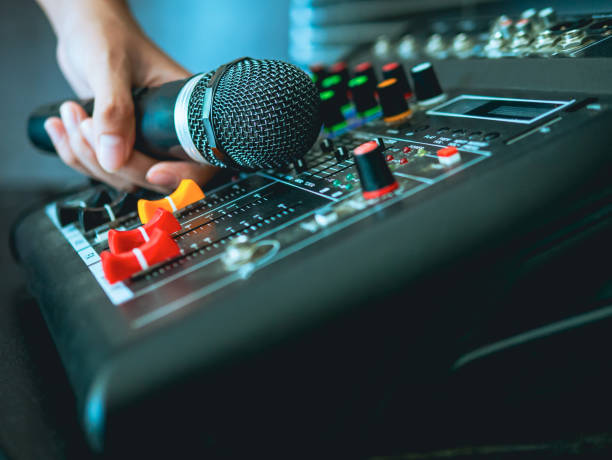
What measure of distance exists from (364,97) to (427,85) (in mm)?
113

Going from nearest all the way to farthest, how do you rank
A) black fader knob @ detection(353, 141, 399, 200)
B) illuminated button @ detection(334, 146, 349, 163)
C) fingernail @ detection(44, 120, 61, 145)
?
black fader knob @ detection(353, 141, 399, 200), illuminated button @ detection(334, 146, 349, 163), fingernail @ detection(44, 120, 61, 145)

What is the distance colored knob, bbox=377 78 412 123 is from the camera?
2.67 ft

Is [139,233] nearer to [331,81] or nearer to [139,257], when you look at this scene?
[139,257]

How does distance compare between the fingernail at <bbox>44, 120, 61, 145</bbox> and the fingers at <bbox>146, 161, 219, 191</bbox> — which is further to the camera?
the fingernail at <bbox>44, 120, 61, 145</bbox>

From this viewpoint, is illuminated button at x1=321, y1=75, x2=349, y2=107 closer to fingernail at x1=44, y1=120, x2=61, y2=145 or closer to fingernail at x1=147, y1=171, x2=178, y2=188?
fingernail at x1=147, y1=171, x2=178, y2=188

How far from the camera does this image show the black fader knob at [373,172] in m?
0.57

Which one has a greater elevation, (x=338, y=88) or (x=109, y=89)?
(x=109, y=89)

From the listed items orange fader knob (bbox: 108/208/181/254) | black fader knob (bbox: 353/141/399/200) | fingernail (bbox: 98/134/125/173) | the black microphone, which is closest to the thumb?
fingernail (bbox: 98/134/125/173)

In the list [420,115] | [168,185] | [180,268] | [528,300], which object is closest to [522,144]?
[528,300]

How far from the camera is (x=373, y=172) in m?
0.57

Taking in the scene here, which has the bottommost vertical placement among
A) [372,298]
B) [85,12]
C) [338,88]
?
Answer: [372,298]

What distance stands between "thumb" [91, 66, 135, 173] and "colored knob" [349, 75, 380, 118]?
0.37m

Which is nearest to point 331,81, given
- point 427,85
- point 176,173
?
point 427,85

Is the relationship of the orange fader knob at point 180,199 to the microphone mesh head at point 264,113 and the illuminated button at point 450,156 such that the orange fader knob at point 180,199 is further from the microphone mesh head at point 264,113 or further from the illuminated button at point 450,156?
the illuminated button at point 450,156
